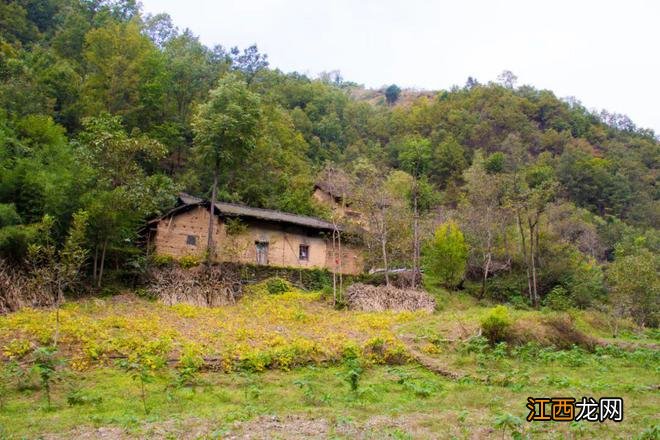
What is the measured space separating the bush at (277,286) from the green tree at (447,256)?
337 inches

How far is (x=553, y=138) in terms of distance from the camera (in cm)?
6969

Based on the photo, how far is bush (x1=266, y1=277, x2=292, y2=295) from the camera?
24328 millimetres

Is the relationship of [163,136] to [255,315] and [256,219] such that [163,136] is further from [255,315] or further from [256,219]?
[255,315]

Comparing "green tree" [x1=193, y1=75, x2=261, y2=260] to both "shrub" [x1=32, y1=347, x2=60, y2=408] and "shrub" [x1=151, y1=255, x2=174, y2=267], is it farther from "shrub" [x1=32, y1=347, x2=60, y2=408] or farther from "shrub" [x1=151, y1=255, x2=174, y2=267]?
"shrub" [x1=32, y1=347, x2=60, y2=408]

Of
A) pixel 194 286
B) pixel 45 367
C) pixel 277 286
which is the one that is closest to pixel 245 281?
pixel 277 286

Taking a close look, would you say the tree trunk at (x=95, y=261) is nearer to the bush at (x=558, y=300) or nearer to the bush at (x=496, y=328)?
the bush at (x=496, y=328)

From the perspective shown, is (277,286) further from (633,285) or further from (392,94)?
(392,94)

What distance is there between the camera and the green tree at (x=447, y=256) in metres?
28.8

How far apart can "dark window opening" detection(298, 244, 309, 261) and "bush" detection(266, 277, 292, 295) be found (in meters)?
2.65

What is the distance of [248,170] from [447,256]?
44.7ft

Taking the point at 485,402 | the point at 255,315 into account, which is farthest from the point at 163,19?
the point at 485,402

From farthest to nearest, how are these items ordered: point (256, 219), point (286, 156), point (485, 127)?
1. point (485, 127)
2. point (286, 156)
3. point (256, 219)

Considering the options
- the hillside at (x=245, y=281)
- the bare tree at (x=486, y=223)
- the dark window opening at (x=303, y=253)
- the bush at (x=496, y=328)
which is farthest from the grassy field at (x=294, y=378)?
the bare tree at (x=486, y=223)

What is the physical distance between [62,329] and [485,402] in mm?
9857
